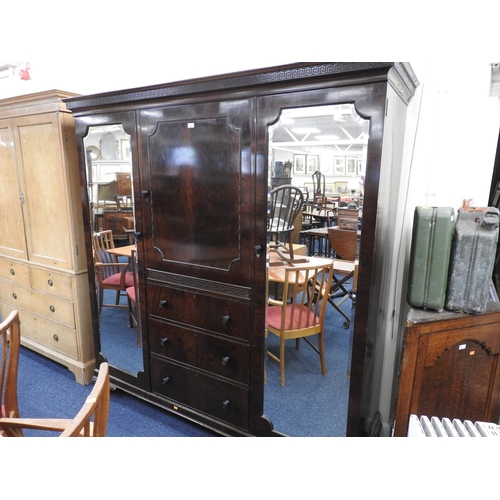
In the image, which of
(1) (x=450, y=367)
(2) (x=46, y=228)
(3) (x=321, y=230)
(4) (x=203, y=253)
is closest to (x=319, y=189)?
(3) (x=321, y=230)

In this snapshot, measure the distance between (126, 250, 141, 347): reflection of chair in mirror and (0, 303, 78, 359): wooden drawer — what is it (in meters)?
0.67

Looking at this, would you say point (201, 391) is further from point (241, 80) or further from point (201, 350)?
point (241, 80)

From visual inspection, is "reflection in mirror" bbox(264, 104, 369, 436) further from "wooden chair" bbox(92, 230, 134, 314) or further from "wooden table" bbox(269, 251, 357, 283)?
"wooden chair" bbox(92, 230, 134, 314)

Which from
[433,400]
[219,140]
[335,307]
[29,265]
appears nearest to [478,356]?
[433,400]

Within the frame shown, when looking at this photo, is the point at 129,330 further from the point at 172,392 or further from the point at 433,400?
the point at 433,400

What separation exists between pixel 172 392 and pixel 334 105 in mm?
1732

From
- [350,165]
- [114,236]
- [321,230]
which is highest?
[350,165]

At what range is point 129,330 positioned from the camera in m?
2.10

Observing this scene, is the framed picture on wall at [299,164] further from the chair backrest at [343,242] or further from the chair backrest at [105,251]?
the chair backrest at [105,251]

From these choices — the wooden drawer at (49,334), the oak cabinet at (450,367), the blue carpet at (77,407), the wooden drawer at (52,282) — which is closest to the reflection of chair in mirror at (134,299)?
the blue carpet at (77,407)

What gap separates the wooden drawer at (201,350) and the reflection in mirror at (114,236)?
0.20 m

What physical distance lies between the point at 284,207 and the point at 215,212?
332mm

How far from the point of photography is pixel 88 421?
32.0 inches

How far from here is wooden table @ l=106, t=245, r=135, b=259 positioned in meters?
1.98
